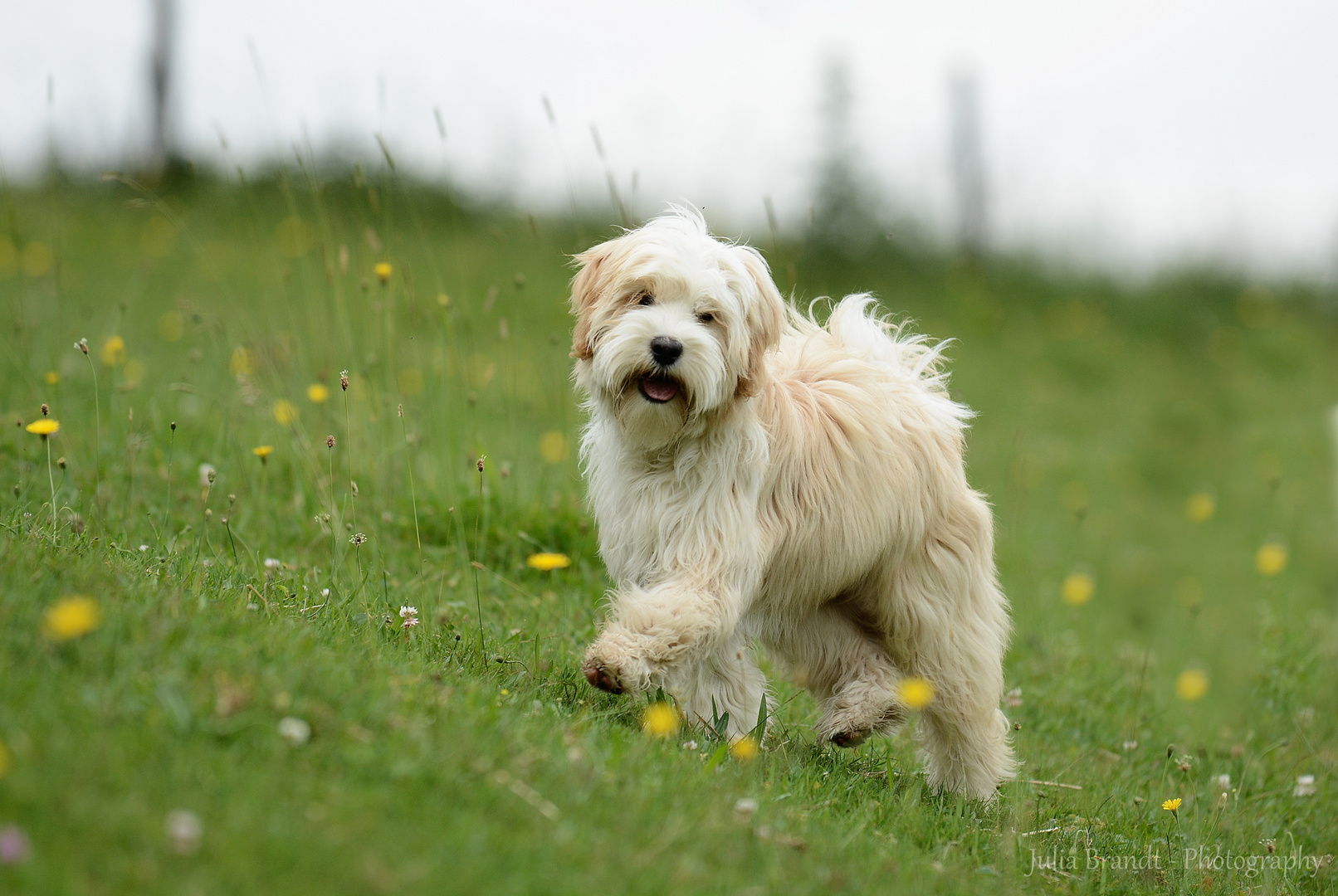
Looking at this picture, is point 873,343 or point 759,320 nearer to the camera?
point 759,320

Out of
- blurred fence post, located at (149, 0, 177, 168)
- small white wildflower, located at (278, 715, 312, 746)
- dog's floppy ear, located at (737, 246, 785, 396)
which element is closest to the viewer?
small white wildflower, located at (278, 715, 312, 746)

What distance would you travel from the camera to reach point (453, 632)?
3.64 meters

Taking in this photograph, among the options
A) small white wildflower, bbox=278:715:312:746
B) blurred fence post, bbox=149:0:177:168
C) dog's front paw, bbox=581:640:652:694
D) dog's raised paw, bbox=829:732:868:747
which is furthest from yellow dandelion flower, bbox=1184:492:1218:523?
blurred fence post, bbox=149:0:177:168

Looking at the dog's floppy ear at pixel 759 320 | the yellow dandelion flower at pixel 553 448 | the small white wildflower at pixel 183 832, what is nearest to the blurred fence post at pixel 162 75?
the yellow dandelion flower at pixel 553 448

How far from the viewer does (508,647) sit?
3707mm

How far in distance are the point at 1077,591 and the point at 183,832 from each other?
5404mm

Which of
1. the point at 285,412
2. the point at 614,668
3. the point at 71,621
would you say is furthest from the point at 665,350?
the point at 285,412

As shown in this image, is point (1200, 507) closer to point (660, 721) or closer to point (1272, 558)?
point (1272, 558)

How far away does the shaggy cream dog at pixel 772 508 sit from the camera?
3.42 m

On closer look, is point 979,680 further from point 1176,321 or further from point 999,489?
point 1176,321

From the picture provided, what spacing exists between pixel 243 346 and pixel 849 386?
291 cm

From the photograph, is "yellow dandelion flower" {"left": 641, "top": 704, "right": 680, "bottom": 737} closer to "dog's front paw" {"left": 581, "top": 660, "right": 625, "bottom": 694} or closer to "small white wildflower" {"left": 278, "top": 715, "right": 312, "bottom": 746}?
"dog's front paw" {"left": 581, "top": 660, "right": 625, "bottom": 694}

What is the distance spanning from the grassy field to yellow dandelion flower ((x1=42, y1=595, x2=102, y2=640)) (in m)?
0.01

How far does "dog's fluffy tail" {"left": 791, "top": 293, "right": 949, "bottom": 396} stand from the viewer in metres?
4.20
